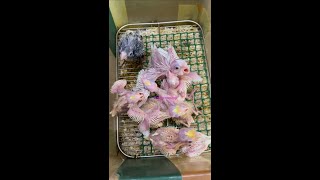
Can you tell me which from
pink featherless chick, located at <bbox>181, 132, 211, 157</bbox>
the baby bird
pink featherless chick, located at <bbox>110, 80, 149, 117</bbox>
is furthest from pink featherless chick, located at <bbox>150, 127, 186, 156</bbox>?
the baby bird

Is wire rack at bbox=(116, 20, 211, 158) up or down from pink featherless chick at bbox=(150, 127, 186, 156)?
up

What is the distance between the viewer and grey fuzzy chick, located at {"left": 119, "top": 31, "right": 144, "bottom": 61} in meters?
1.39

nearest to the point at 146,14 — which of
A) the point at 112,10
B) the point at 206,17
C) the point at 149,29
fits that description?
the point at 149,29

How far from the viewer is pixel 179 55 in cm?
146

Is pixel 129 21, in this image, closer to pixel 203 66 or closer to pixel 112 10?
pixel 112 10

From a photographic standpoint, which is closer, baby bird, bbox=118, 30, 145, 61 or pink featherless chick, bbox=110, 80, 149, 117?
pink featherless chick, bbox=110, 80, 149, 117

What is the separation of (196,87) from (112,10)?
0.51 m

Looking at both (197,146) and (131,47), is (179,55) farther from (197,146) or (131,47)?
(197,146)

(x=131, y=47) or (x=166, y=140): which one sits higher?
(x=131, y=47)

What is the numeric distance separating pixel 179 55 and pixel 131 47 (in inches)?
9.2

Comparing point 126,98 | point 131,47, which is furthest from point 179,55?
point 126,98

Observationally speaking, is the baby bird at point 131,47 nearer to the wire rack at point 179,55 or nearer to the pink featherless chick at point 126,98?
the wire rack at point 179,55

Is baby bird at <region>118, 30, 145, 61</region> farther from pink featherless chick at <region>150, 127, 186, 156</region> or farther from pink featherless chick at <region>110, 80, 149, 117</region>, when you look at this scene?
pink featherless chick at <region>150, 127, 186, 156</region>

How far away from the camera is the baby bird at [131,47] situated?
1.39 metres
